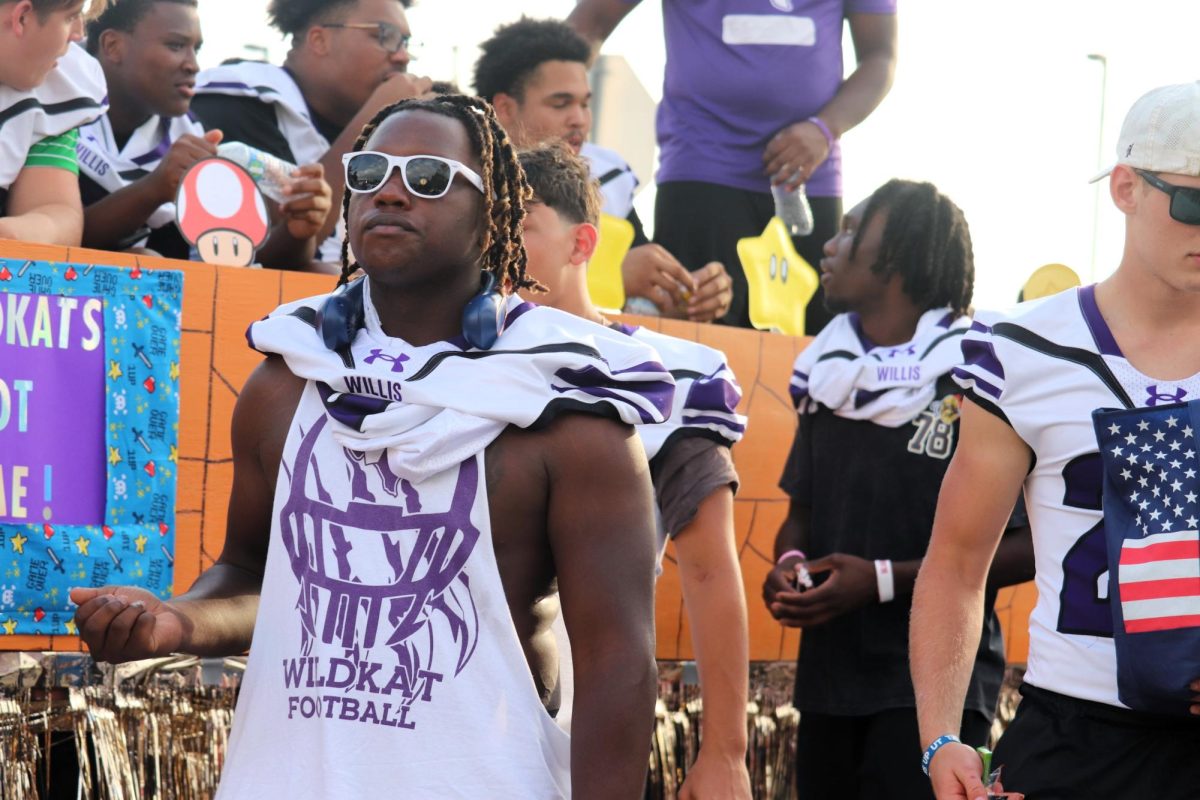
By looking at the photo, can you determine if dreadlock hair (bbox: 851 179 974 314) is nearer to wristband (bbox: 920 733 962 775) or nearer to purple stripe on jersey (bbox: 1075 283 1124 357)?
purple stripe on jersey (bbox: 1075 283 1124 357)

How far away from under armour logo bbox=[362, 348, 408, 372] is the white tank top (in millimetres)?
163

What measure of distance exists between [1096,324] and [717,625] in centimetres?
125

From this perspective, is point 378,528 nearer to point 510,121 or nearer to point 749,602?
point 749,602

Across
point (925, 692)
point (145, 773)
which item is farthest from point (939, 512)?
point (145, 773)

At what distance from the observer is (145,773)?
424cm

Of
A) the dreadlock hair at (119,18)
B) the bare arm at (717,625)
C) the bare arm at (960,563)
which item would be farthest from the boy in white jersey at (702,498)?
the dreadlock hair at (119,18)

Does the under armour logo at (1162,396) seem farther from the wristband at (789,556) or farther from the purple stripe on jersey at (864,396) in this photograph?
the wristband at (789,556)

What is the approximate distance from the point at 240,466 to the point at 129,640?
46cm

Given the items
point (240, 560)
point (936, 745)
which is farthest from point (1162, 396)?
point (240, 560)

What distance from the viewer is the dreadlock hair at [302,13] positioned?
6.16 metres

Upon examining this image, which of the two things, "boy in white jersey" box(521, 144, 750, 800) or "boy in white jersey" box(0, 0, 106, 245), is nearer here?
"boy in white jersey" box(521, 144, 750, 800)

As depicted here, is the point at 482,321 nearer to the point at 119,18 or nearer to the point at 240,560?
the point at 240,560

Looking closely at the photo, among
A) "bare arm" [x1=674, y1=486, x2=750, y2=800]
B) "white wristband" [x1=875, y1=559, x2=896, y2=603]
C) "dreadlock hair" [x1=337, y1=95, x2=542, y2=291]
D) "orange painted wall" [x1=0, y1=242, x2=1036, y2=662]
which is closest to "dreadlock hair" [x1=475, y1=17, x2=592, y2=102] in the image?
"orange painted wall" [x1=0, y1=242, x2=1036, y2=662]

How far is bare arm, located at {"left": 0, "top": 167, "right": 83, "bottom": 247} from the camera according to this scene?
4.46m
